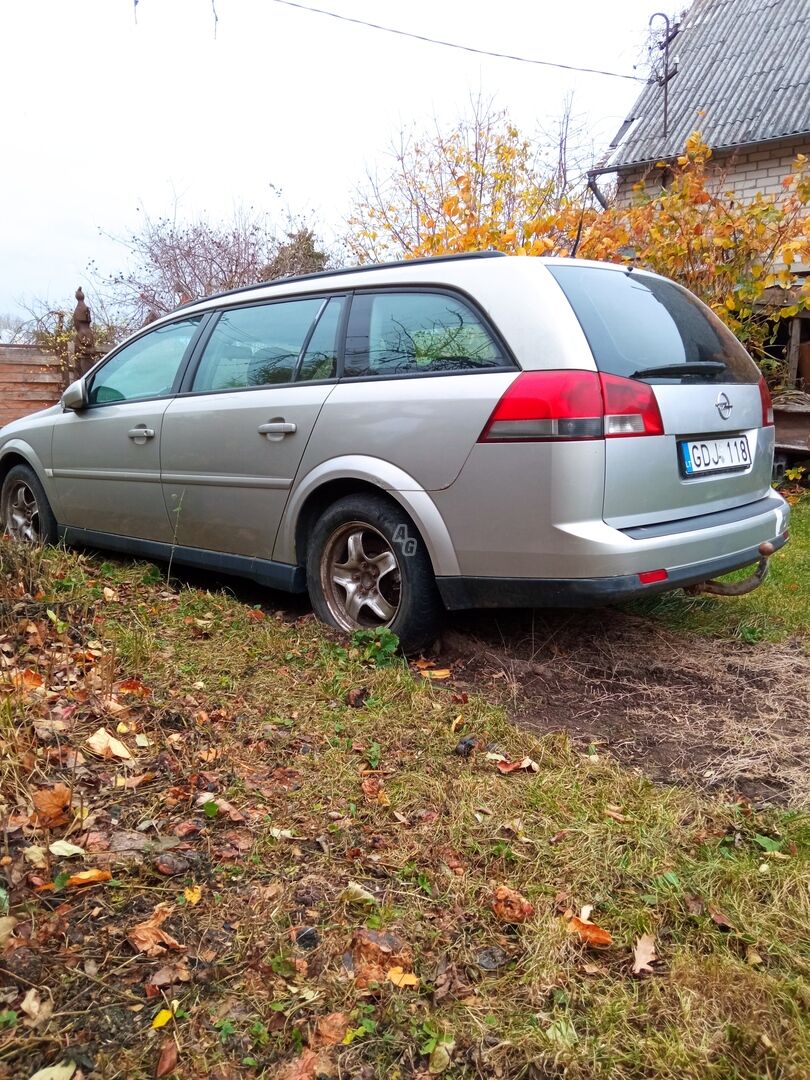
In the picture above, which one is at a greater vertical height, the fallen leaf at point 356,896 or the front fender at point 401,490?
the front fender at point 401,490

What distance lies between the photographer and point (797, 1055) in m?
1.47

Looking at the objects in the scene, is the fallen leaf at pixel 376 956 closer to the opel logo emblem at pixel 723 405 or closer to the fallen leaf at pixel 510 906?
the fallen leaf at pixel 510 906

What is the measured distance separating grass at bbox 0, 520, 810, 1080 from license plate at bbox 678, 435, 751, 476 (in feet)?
3.83

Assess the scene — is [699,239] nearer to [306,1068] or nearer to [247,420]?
[247,420]

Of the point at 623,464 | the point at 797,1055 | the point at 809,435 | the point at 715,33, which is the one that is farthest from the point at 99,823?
the point at 715,33

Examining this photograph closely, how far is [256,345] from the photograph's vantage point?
4.14 metres

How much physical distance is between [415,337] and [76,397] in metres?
2.67

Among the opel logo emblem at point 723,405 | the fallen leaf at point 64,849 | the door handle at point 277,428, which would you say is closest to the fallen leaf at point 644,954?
the fallen leaf at point 64,849

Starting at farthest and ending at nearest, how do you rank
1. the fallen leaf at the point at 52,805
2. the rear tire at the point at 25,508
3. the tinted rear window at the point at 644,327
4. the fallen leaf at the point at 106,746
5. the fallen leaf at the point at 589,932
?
the rear tire at the point at 25,508
the tinted rear window at the point at 644,327
the fallen leaf at the point at 106,746
the fallen leaf at the point at 52,805
the fallen leaf at the point at 589,932

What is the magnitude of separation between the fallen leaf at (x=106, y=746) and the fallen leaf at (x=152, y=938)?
0.72 meters

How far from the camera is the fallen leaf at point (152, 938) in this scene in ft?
5.72

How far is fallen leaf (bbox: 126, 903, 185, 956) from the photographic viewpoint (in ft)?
5.72

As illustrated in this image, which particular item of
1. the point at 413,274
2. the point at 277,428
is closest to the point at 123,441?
the point at 277,428

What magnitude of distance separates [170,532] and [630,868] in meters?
3.23
